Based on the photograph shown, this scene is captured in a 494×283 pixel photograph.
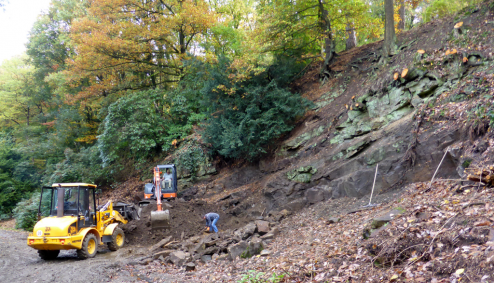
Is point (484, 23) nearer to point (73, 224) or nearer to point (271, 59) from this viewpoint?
point (271, 59)

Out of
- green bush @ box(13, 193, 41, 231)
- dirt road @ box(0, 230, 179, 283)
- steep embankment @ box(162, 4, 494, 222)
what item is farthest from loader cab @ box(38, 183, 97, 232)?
green bush @ box(13, 193, 41, 231)

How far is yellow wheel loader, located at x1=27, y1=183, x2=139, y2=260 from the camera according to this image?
8.59 m

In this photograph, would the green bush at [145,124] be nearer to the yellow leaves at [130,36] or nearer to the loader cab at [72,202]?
the yellow leaves at [130,36]

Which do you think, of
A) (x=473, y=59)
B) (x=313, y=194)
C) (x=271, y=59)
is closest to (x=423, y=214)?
(x=313, y=194)

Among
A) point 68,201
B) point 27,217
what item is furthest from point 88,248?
point 27,217

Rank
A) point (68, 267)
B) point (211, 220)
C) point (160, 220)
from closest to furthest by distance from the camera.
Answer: point (68, 267)
point (160, 220)
point (211, 220)

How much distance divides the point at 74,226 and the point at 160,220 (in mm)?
3069

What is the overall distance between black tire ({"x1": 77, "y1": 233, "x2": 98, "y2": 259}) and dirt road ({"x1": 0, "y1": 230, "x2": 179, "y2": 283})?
202mm

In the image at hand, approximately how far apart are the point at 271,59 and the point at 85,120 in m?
18.1

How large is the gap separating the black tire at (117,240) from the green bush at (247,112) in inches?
239

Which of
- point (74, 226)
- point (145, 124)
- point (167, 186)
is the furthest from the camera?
point (145, 124)

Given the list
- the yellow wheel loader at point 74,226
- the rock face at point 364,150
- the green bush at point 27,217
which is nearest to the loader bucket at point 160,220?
the yellow wheel loader at point 74,226

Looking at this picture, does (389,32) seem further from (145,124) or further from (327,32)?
(145,124)

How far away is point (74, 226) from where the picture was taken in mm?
9047
